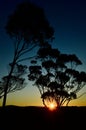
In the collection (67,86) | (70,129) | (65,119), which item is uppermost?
(67,86)

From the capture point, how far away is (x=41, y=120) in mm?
18062

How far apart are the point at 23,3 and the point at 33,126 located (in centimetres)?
1731

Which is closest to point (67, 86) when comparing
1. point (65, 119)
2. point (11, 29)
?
point (11, 29)

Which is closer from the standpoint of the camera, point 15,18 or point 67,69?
point 15,18

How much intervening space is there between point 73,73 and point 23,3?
20.4m

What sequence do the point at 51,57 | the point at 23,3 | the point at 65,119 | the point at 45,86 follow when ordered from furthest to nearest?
1. the point at 45,86
2. the point at 51,57
3. the point at 23,3
4. the point at 65,119

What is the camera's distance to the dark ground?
16.4 meters

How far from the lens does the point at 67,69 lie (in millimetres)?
44375

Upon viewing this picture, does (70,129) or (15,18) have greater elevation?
(15,18)

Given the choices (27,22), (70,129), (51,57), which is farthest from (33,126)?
(51,57)

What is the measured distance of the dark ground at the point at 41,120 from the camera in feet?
53.8

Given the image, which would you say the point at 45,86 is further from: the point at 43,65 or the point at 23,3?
the point at 23,3

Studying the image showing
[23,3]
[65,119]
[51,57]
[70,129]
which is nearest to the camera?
[70,129]

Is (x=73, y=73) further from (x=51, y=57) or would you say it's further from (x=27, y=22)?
(x=27, y=22)
